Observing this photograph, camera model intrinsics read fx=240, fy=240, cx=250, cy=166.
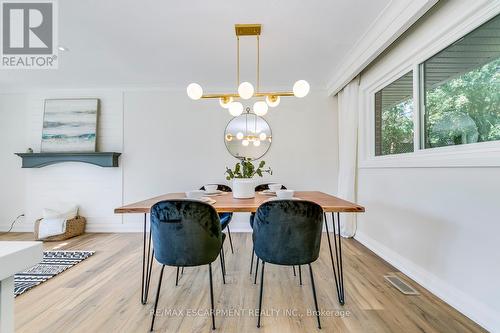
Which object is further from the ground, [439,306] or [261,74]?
[261,74]

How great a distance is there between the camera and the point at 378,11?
6.77ft

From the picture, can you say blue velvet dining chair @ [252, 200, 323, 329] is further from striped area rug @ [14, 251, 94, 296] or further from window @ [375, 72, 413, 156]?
striped area rug @ [14, 251, 94, 296]

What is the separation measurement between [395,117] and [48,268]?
4115mm

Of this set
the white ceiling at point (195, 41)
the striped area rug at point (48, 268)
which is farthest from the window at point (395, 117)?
the striped area rug at point (48, 268)

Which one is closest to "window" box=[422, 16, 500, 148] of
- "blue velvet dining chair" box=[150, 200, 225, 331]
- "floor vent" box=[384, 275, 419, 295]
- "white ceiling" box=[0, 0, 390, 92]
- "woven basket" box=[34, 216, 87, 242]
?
"white ceiling" box=[0, 0, 390, 92]

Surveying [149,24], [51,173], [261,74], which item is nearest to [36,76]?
[51,173]

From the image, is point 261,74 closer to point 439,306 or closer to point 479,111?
point 479,111

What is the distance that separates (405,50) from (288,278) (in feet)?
8.21

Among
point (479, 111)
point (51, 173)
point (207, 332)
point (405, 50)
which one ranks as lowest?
point (207, 332)

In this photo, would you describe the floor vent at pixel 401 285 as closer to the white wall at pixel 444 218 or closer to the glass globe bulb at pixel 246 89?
the white wall at pixel 444 218

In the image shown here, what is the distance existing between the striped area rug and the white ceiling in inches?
85.7

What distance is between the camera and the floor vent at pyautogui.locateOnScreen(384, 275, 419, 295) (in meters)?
1.98

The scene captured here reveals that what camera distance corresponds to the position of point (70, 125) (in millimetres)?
3938

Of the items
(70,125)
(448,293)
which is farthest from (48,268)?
(448,293)
